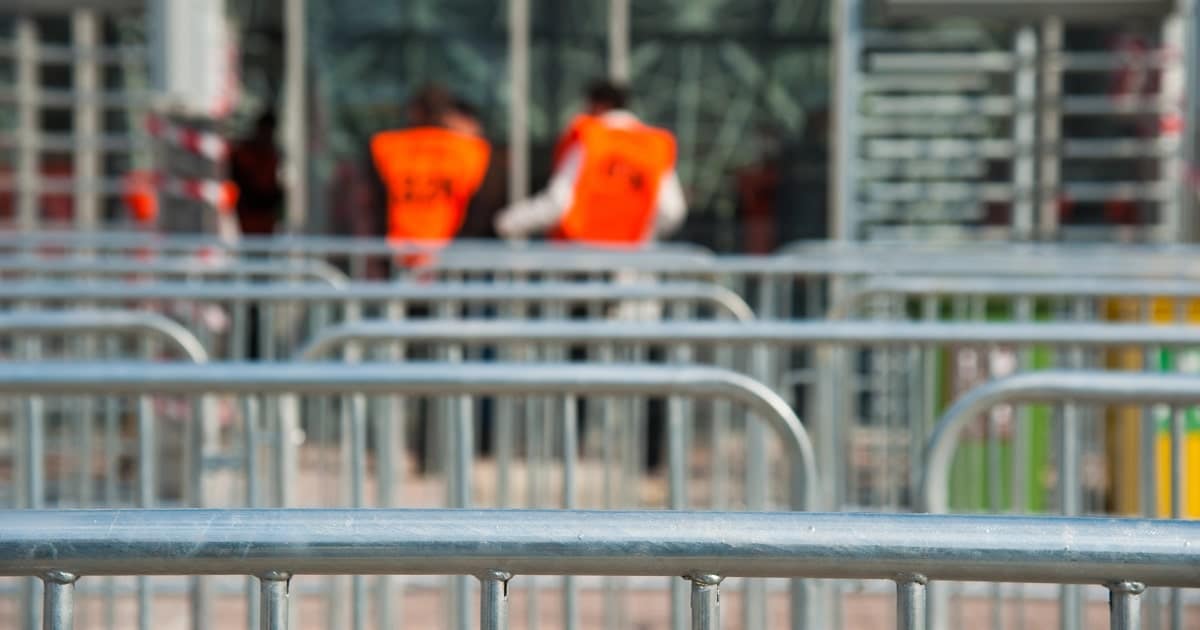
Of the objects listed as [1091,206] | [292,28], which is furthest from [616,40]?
[1091,206]

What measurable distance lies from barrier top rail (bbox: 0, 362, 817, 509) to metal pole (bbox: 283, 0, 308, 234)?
333 inches

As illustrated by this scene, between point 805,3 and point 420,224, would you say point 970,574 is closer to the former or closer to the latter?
point 420,224

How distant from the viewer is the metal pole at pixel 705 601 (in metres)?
1.99

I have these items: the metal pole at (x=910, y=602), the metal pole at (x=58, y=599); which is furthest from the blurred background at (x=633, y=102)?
the metal pole at (x=58, y=599)

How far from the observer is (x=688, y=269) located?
20.6 feet

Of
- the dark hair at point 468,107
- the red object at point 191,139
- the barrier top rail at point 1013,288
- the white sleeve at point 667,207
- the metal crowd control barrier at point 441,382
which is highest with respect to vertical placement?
the dark hair at point 468,107

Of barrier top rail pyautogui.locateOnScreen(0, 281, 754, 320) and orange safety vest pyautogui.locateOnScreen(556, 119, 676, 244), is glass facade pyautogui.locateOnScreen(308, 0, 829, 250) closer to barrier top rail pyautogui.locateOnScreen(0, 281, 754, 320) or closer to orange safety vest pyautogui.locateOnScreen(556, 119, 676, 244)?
orange safety vest pyautogui.locateOnScreen(556, 119, 676, 244)

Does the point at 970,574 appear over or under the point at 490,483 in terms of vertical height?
over

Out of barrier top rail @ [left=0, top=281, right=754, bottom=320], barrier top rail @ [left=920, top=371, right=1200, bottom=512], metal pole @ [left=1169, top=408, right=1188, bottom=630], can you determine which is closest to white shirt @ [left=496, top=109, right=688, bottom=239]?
barrier top rail @ [left=0, top=281, right=754, bottom=320]

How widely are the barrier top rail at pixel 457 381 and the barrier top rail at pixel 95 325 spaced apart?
28.0 inches

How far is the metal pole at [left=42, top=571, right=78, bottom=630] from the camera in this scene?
6.38 ft

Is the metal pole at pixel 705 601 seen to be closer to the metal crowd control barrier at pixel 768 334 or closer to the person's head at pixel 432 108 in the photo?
the metal crowd control barrier at pixel 768 334

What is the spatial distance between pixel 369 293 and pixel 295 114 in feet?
23.4

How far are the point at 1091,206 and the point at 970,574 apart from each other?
9769mm
